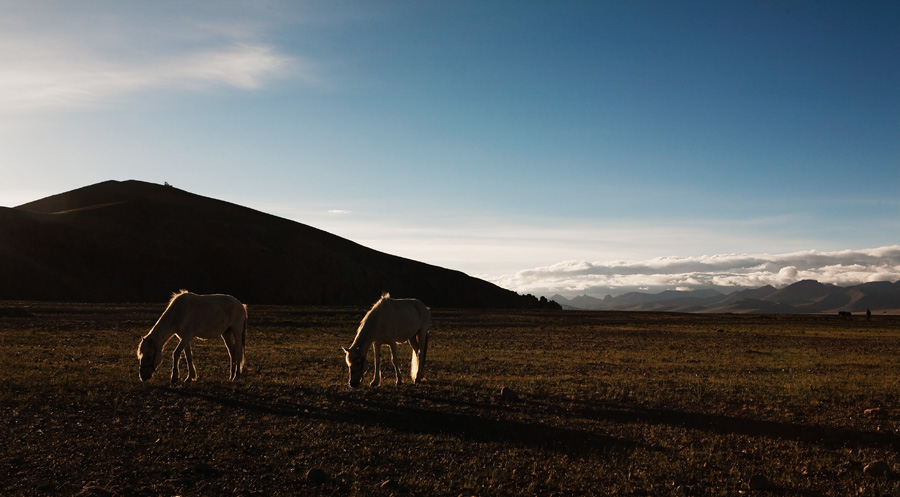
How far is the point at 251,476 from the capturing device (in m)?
8.74

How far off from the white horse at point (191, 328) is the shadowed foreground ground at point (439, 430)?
0.70 metres

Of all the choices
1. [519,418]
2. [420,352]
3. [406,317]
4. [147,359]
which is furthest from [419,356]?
[147,359]

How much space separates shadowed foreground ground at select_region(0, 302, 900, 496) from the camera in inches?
344

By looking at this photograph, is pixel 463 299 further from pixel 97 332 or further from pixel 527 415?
pixel 527 415

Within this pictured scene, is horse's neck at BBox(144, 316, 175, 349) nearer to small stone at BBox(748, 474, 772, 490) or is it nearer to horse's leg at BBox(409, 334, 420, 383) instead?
horse's leg at BBox(409, 334, 420, 383)

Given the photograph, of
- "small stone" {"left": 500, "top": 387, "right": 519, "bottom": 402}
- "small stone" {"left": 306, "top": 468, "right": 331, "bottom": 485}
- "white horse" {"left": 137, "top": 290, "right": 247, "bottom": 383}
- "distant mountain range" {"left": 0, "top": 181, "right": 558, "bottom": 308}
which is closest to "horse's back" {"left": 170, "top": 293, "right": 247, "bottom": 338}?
"white horse" {"left": 137, "top": 290, "right": 247, "bottom": 383}

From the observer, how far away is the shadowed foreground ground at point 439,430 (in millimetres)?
8727

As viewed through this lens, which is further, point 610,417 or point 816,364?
point 816,364

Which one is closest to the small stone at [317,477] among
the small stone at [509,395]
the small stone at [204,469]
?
the small stone at [204,469]

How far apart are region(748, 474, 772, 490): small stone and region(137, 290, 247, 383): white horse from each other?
498 inches

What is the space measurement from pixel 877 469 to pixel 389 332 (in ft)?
36.3

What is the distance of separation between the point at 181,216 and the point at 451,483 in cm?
11898

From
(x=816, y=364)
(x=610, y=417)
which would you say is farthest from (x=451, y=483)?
(x=816, y=364)

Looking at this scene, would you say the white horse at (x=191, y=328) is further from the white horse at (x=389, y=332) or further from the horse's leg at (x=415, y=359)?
the horse's leg at (x=415, y=359)
